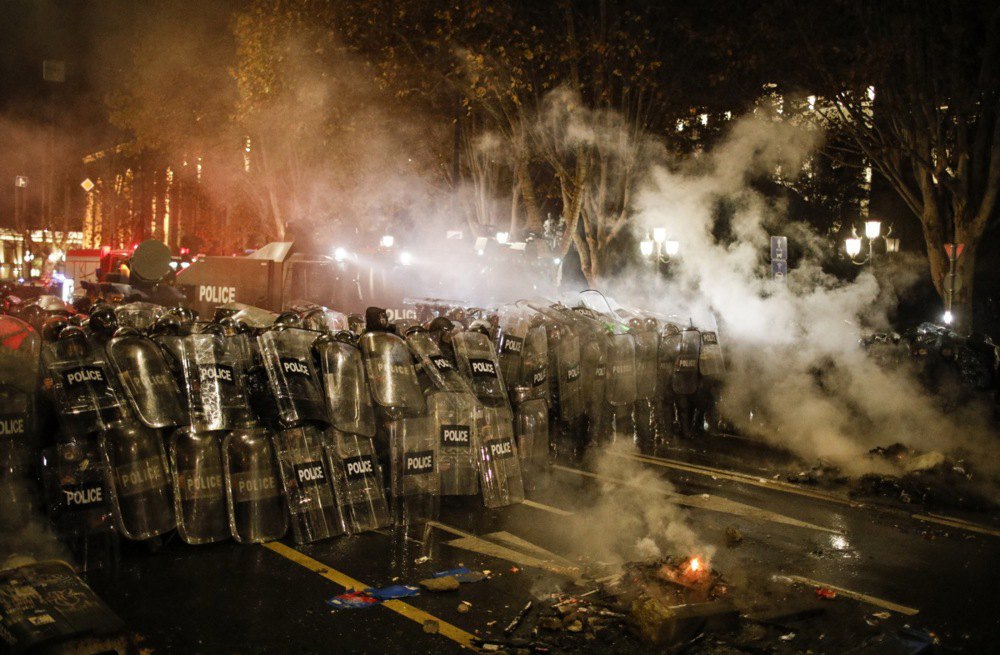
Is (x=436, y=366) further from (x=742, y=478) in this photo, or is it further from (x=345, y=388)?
(x=742, y=478)

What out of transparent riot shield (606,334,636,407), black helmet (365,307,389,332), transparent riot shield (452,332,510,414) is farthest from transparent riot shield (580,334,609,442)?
black helmet (365,307,389,332)

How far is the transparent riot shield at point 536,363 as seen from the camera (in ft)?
25.3

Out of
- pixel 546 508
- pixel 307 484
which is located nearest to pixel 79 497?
pixel 307 484

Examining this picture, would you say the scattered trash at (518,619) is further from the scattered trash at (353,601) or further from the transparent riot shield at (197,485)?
the transparent riot shield at (197,485)

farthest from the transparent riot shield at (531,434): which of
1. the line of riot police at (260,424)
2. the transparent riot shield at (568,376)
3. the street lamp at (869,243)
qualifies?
the street lamp at (869,243)

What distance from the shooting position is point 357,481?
5828 mm

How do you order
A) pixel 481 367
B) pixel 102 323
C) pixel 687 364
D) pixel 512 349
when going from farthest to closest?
1. pixel 687 364
2. pixel 512 349
3. pixel 481 367
4. pixel 102 323

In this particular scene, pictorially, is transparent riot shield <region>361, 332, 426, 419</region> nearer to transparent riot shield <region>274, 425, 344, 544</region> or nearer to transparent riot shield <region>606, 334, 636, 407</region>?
transparent riot shield <region>274, 425, 344, 544</region>

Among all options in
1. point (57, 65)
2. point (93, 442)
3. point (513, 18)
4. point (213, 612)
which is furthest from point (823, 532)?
point (57, 65)

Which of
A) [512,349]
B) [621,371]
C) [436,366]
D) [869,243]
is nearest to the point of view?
[436,366]

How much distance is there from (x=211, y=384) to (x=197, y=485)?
682 mm

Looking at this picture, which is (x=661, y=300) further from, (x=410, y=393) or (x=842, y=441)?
(x=410, y=393)

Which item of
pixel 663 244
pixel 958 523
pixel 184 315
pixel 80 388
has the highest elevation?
pixel 663 244

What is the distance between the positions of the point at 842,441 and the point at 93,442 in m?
8.30
